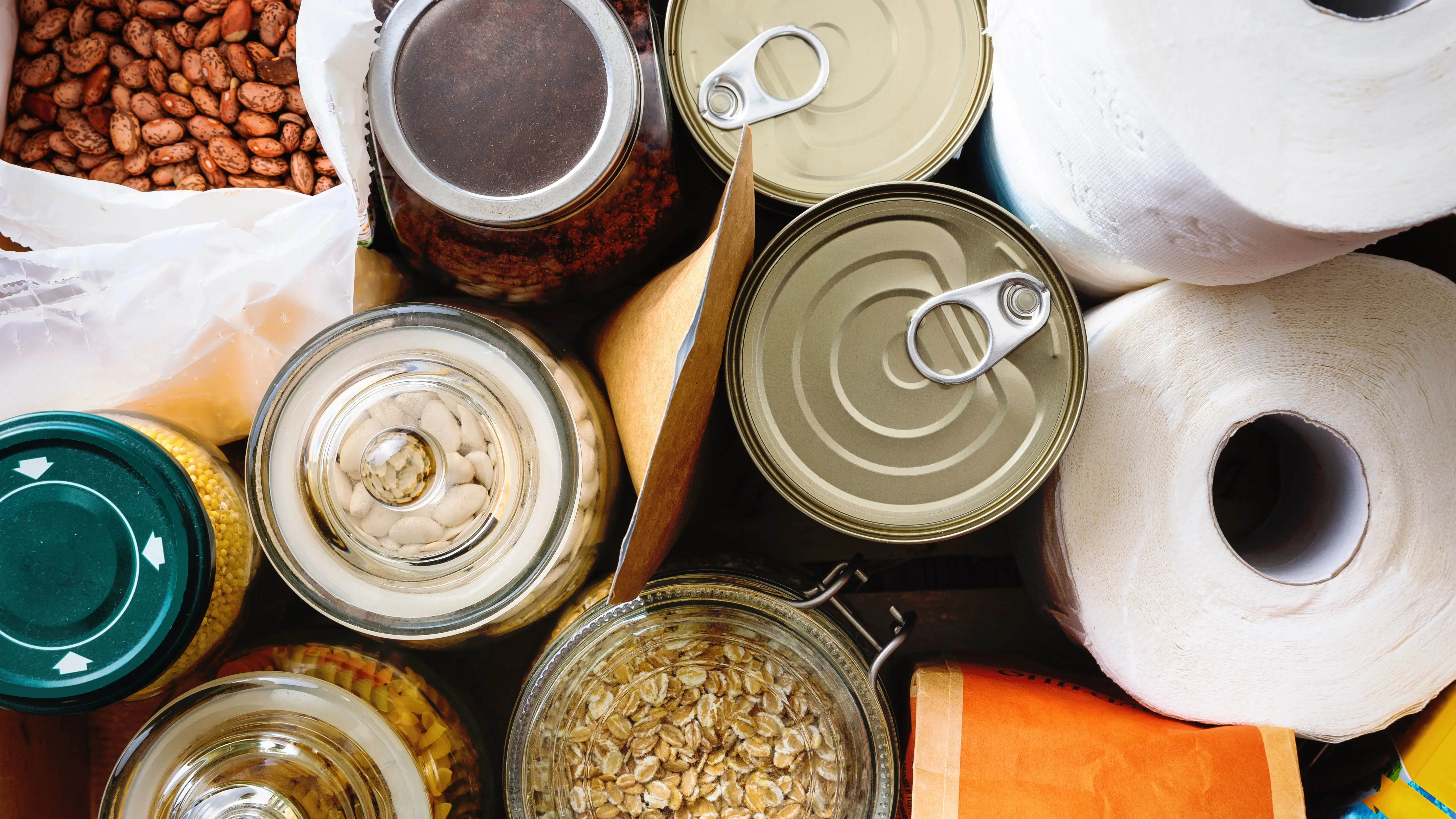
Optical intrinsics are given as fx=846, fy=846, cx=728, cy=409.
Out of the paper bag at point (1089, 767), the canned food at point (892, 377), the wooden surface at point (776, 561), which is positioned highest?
the canned food at point (892, 377)

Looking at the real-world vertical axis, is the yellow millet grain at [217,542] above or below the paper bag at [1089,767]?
→ above

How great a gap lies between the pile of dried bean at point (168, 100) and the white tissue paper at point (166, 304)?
0.09m

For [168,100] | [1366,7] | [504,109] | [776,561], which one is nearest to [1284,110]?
[1366,7]

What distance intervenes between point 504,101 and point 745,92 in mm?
187

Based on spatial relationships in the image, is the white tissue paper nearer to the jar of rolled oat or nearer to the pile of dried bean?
the pile of dried bean

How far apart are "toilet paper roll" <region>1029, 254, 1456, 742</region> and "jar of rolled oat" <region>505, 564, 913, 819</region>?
0.65 feet

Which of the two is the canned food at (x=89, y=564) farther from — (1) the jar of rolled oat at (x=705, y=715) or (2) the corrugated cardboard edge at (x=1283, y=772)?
(2) the corrugated cardboard edge at (x=1283, y=772)

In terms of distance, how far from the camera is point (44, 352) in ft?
2.42

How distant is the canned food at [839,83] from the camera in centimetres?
68

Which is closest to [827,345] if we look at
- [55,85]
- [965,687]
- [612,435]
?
[612,435]

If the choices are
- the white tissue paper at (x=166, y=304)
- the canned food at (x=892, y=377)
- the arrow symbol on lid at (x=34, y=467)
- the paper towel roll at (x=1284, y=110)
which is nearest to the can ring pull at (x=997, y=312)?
the canned food at (x=892, y=377)

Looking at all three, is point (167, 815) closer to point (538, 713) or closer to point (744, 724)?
point (538, 713)

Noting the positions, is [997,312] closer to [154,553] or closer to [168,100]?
[154,553]

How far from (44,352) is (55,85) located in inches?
13.5
